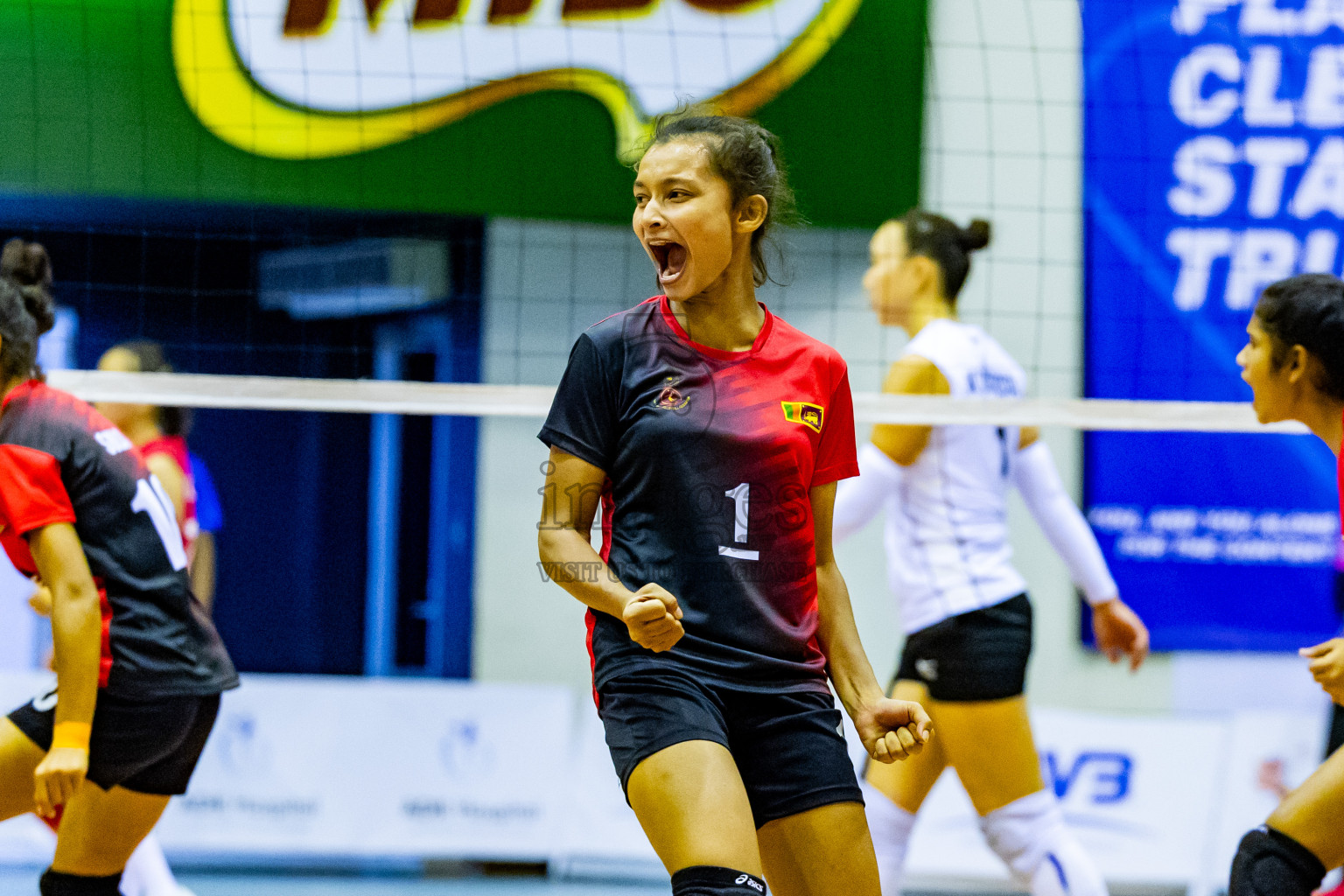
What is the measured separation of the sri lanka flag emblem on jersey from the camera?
7.89ft

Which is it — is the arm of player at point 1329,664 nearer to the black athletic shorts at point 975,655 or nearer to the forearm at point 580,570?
the black athletic shorts at point 975,655

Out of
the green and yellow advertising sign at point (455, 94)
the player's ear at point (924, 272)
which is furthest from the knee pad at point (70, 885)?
the green and yellow advertising sign at point (455, 94)

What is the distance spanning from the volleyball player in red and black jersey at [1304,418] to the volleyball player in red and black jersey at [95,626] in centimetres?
239

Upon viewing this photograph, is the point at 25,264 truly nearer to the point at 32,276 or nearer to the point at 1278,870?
the point at 32,276

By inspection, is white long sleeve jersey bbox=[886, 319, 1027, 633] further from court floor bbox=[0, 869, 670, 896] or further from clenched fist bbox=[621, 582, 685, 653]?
court floor bbox=[0, 869, 670, 896]

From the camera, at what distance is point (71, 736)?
2826mm

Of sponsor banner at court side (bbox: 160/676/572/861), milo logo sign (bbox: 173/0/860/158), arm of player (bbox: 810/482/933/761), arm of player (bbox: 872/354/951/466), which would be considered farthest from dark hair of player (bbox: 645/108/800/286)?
sponsor banner at court side (bbox: 160/676/572/861)

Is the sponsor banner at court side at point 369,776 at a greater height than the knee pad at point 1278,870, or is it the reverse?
the knee pad at point 1278,870

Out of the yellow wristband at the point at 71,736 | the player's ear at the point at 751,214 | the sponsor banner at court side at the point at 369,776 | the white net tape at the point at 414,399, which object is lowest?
the sponsor banner at court side at the point at 369,776

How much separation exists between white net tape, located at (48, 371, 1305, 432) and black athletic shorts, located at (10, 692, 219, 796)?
3.22 feet

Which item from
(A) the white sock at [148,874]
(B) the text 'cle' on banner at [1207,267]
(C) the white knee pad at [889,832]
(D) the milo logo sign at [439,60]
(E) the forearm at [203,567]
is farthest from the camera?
(B) the text 'cle' on banner at [1207,267]

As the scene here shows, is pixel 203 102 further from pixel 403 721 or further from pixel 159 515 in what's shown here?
pixel 159 515

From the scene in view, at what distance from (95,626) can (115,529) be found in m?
0.29

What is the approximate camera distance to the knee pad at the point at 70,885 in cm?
306
